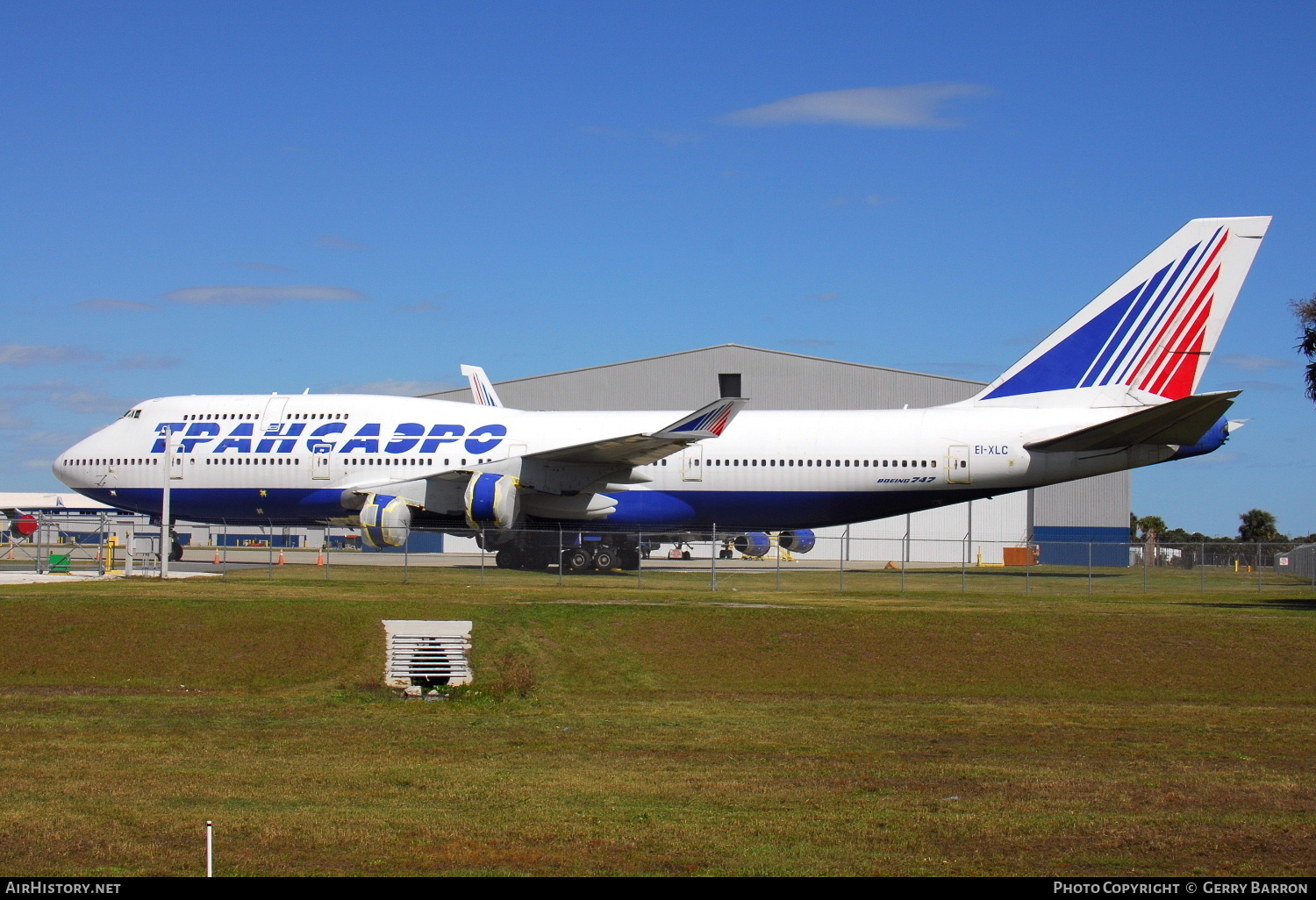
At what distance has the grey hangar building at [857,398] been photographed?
5288 cm

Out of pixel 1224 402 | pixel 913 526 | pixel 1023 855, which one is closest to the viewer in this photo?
pixel 1023 855

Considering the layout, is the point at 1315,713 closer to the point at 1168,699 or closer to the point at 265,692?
the point at 1168,699

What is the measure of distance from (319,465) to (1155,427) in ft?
69.0

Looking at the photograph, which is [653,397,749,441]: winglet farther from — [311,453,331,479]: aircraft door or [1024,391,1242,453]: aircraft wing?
[311,453,331,479]: aircraft door

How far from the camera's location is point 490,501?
1128 inches

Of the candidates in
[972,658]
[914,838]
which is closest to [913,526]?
[972,658]

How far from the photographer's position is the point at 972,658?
719 inches

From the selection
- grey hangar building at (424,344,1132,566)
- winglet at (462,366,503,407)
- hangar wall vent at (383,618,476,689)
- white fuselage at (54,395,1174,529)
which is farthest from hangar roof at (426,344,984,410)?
hangar wall vent at (383,618,476,689)

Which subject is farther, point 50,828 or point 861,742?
point 861,742

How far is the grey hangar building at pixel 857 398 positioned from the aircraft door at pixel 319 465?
20.5m

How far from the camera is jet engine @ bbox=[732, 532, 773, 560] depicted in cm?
3040

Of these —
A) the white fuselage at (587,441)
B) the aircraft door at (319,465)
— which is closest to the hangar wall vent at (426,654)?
the white fuselage at (587,441)
